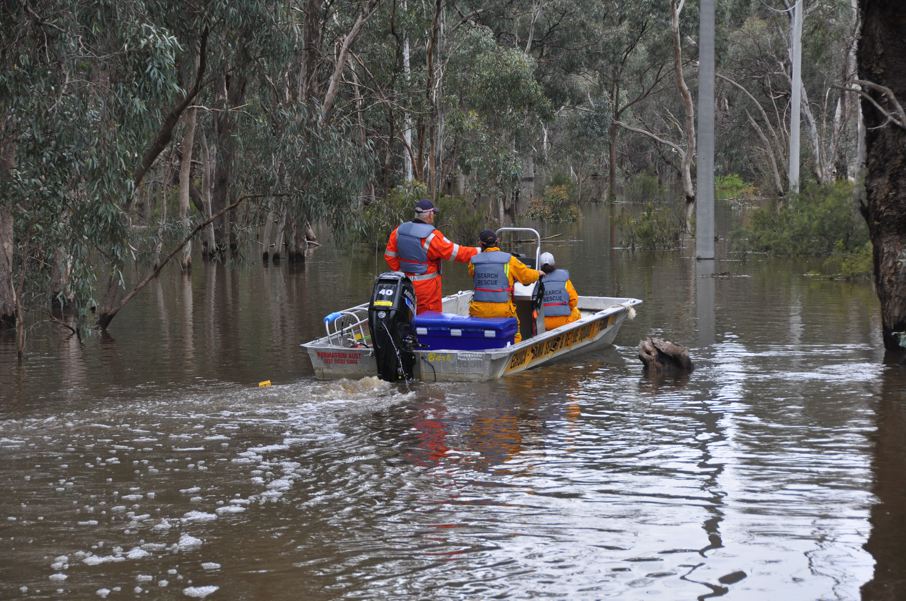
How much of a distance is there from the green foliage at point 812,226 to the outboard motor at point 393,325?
1527 centimetres

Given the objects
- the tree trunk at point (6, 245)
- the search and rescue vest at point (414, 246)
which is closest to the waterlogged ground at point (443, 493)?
the search and rescue vest at point (414, 246)

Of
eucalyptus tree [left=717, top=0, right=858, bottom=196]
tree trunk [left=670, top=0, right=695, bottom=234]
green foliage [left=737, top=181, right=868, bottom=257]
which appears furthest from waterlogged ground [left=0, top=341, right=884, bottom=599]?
tree trunk [left=670, top=0, right=695, bottom=234]

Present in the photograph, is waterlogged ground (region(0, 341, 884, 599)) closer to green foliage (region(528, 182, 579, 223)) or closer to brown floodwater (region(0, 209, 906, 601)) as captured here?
brown floodwater (region(0, 209, 906, 601))

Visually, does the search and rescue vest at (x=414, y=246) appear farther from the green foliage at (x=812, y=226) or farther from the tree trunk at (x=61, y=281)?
the green foliage at (x=812, y=226)

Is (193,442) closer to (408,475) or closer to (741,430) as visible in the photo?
(408,475)

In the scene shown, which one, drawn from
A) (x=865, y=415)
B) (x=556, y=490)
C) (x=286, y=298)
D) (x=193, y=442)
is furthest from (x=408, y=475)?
(x=286, y=298)

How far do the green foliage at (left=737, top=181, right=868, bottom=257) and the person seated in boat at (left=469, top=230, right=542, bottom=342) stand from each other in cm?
1347

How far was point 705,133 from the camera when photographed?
1011 inches

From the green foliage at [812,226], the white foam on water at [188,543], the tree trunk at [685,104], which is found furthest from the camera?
the tree trunk at [685,104]

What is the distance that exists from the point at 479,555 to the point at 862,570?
1.99 meters

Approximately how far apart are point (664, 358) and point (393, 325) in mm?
3152

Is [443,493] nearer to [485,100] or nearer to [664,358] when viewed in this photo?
[664,358]

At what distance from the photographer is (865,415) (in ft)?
→ 34.7

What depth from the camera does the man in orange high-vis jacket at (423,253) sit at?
42.5 ft
